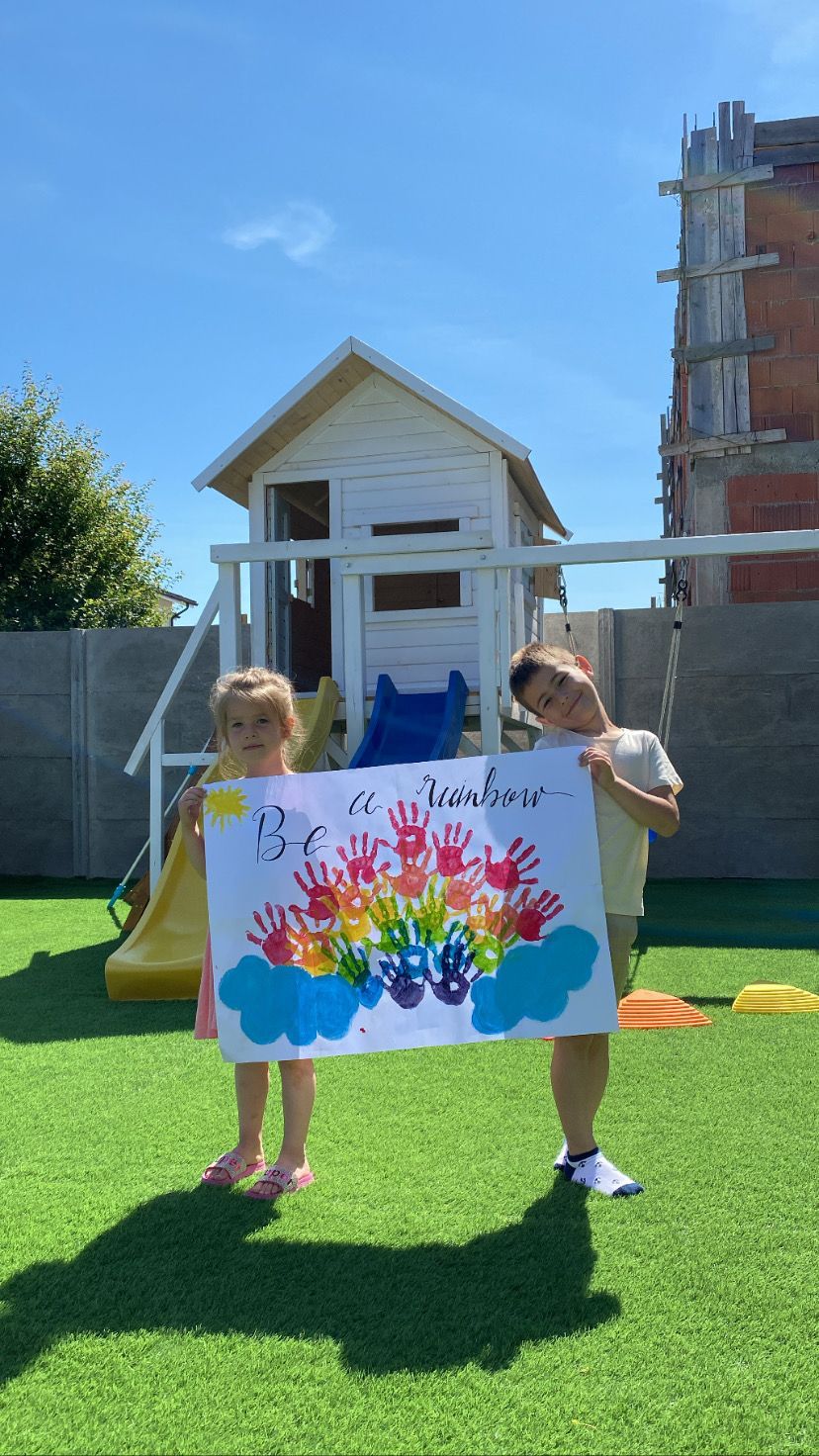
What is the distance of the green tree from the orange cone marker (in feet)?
49.2

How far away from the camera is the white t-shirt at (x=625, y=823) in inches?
112

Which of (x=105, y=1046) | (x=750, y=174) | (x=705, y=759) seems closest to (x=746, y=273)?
(x=750, y=174)

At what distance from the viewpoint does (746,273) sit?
11.2 meters

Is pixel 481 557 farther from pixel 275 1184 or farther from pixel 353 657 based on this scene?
pixel 275 1184

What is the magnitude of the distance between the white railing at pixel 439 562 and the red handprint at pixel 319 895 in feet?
10.2

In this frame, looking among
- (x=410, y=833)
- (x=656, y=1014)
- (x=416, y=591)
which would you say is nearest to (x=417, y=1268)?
(x=410, y=833)

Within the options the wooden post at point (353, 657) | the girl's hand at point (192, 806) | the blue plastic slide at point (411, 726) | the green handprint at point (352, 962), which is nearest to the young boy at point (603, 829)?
the green handprint at point (352, 962)

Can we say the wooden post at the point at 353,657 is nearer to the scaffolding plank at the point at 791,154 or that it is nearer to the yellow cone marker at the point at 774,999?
the yellow cone marker at the point at 774,999

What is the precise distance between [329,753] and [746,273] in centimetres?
717

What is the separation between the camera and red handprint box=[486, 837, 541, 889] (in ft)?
9.34

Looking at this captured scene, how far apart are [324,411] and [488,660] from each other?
9.17 feet

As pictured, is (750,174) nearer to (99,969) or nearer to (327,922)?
(99,969)

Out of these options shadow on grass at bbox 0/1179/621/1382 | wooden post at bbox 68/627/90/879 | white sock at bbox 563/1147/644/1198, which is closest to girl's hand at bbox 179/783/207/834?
shadow on grass at bbox 0/1179/621/1382

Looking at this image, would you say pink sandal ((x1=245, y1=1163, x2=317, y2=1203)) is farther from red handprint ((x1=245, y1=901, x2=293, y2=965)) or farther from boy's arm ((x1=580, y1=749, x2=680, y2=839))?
boy's arm ((x1=580, y1=749, x2=680, y2=839))
